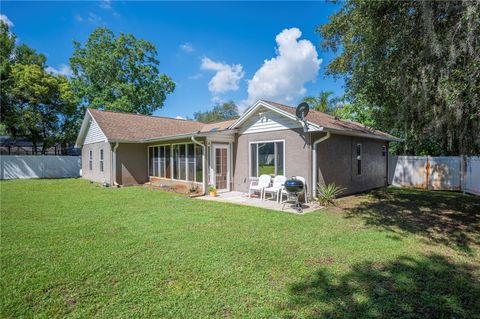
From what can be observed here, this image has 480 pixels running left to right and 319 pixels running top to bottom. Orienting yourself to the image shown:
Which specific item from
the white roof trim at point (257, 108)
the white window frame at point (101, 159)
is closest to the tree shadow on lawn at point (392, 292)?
the white roof trim at point (257, 108)

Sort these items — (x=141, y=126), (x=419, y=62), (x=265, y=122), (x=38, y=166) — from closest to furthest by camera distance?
(x=419, y=62) → (x=265, y=122) → (x=141, y=126) → (x=38, y=166)

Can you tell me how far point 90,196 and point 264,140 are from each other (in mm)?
7715

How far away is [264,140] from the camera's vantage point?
33.7ft

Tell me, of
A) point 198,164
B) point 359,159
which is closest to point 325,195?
point 359,159

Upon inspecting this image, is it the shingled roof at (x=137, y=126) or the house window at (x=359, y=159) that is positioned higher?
the shingled roof at (x=137, y=126)

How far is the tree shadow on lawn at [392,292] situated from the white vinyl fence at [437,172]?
1019cm

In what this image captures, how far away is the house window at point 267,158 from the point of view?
386 inches

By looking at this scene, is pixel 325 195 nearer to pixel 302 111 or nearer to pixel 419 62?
pixel 302 111

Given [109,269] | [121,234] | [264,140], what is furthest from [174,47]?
[109,269]

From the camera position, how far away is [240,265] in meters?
4.00

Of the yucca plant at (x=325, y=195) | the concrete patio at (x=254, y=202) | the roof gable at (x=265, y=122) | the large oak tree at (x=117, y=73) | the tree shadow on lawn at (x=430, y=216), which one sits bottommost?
the tree shadow on lawn at (x=430, y=216)

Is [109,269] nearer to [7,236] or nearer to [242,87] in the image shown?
[7,236]

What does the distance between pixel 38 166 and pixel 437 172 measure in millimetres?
26252

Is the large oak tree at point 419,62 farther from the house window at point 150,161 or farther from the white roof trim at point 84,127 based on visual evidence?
the white roof trim at point 84,127
